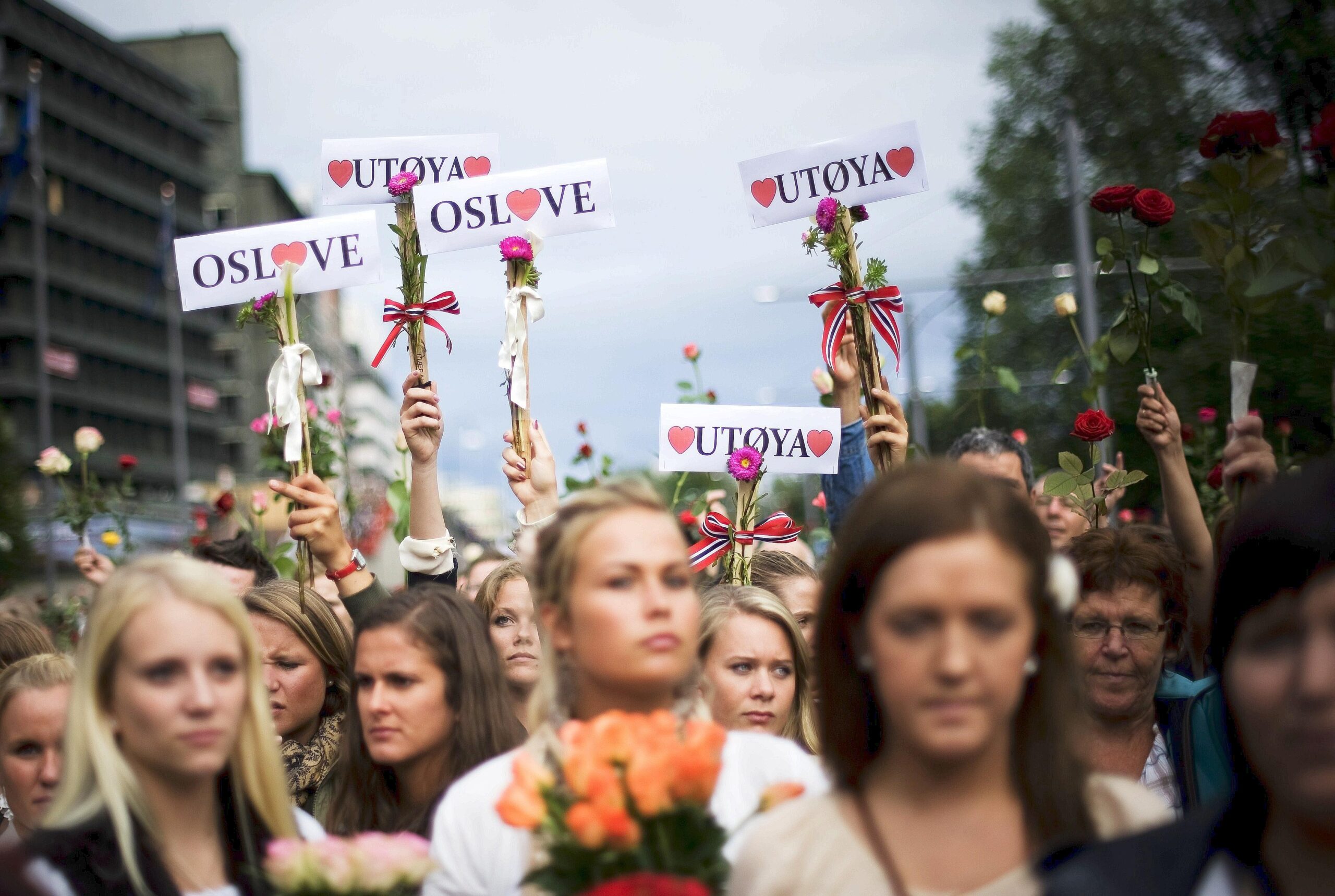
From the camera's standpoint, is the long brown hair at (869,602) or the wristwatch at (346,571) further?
the wristwatch at (346,571)

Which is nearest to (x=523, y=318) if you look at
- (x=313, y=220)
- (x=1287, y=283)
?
(x=313, y=220)

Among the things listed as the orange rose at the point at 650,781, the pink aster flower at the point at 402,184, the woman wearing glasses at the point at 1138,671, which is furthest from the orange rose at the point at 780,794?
the pink aster flower at the point at 402,184

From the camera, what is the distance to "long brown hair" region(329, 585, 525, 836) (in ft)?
11.7

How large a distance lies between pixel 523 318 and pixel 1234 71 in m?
15.6

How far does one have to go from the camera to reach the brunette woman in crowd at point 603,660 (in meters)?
2.52

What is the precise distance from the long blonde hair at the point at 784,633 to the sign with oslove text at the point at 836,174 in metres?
1.52

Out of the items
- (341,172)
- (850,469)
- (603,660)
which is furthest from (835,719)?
(341,172)

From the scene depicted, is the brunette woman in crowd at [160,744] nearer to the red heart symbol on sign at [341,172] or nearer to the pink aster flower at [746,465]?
the pink aster flower at [746,465]

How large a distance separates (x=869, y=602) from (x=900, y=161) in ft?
9.84

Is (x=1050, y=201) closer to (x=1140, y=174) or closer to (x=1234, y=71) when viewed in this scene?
(x=1140, y=174)

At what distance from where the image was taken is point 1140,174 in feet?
68.0

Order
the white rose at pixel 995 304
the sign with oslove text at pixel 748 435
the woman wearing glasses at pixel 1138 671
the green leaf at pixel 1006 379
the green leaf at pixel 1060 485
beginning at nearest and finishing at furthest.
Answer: the woman wearing glasses at pixel 1138 671, the green leaf at pixel 1060 485, the sign with oslove text at pixel 748 435, the green leaf at pixel 1006 379, the white rose at pixel 995 304

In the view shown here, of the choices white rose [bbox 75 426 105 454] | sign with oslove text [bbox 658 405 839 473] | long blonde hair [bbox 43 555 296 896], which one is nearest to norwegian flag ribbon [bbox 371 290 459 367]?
sign with oslove text [bbox 658 405 839 473]

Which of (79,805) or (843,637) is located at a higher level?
(843,637)
